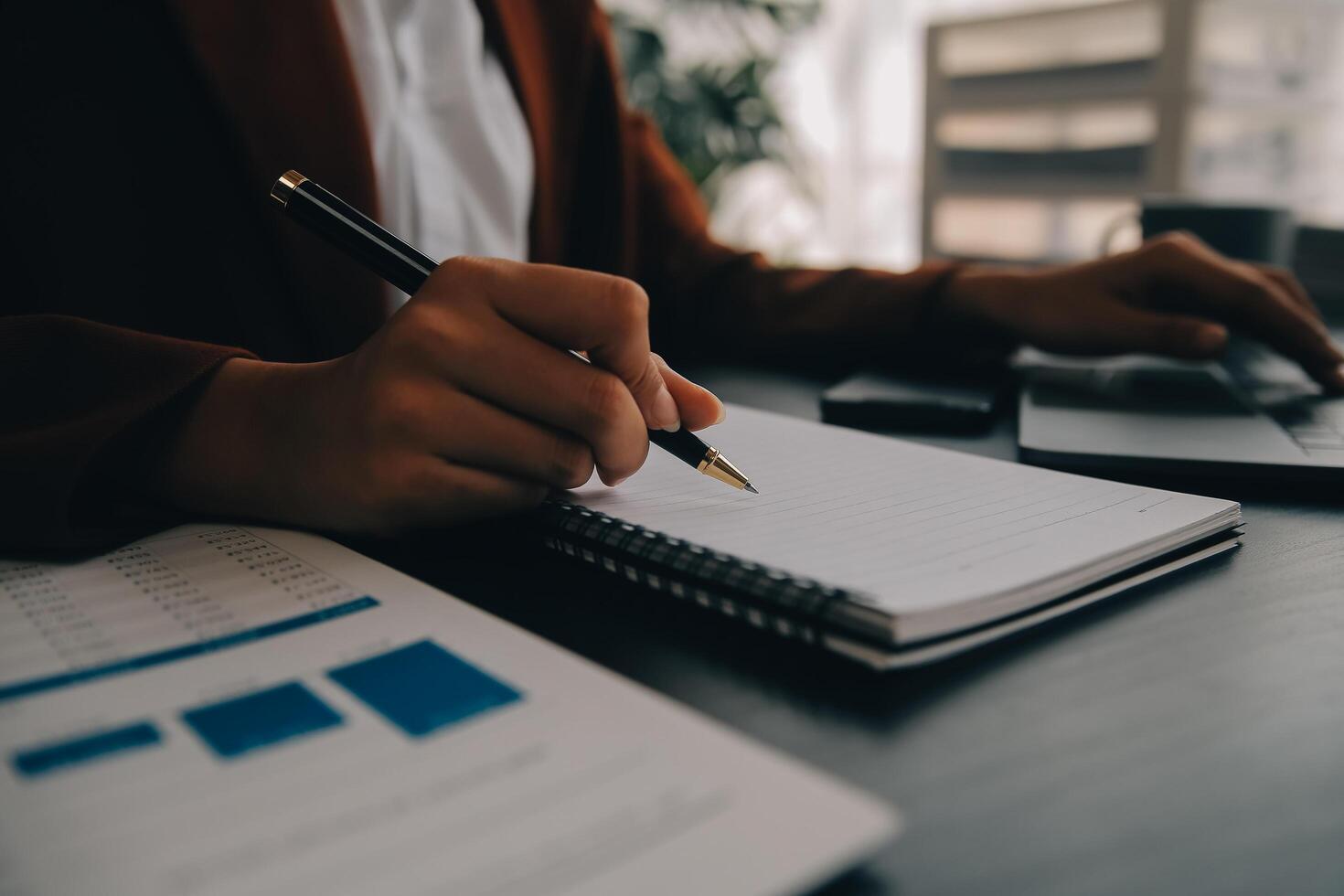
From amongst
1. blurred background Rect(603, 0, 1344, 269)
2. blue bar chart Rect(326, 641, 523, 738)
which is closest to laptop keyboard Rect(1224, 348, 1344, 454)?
blue bar chart Rect(326, 641, 523, 738)

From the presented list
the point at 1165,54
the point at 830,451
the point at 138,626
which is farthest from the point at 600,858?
the point at 1165,54

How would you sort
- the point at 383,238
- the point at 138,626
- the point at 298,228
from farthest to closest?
the point at 298,228, the point at 383,238, the point at 138,626

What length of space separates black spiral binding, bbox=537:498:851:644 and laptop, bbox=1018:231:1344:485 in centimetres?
24

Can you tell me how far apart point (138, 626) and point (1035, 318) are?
61 cm

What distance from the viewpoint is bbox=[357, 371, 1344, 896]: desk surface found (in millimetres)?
194

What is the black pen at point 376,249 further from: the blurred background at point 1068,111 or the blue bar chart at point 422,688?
the blurred background at point 1068,111

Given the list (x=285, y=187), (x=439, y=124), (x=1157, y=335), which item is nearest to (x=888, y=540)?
(x=285, y=187)

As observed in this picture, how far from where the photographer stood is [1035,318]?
702 millimetres

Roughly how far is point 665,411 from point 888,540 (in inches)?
4.1

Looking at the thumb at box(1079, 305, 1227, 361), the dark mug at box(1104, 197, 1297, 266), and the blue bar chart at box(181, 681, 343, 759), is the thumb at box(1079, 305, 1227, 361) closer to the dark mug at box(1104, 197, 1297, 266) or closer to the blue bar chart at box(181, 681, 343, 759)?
the dark mug at box(1104, 197, 1297, 266)

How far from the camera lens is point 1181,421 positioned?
542 millimetres

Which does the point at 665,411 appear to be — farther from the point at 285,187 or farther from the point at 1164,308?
the point at 1164,308

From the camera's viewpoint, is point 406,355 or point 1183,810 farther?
point 406,355

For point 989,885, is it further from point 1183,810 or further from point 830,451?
point 830,451
